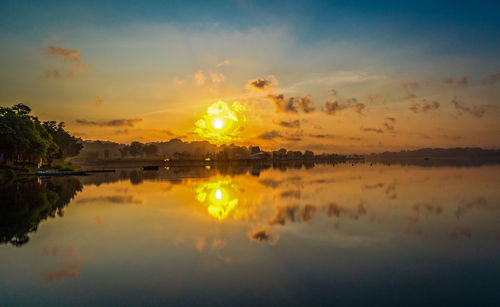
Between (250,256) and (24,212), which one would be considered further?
(24,212)

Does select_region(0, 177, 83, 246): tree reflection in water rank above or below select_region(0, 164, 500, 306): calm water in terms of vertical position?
above

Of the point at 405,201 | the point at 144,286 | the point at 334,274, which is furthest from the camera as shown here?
the point at 405,201

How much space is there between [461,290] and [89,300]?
→ 49.8 feet

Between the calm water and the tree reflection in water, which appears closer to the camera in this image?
the calm water

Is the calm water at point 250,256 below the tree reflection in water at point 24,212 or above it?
below

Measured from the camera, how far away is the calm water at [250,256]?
11.8 m

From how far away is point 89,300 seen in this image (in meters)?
11.5

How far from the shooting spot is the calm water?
11750mm

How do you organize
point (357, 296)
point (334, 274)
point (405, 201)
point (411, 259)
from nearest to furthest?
point (357, 296), point (334, 274), point (411, 259), point (405, 201)

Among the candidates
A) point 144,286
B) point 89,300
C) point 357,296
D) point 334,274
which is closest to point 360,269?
point 334,274

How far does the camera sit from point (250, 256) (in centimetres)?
1619

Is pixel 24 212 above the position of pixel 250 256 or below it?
above

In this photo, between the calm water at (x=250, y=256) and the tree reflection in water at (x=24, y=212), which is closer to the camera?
the calm water at (x=250, y=256)

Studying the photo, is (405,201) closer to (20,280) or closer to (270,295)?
(270,295)
